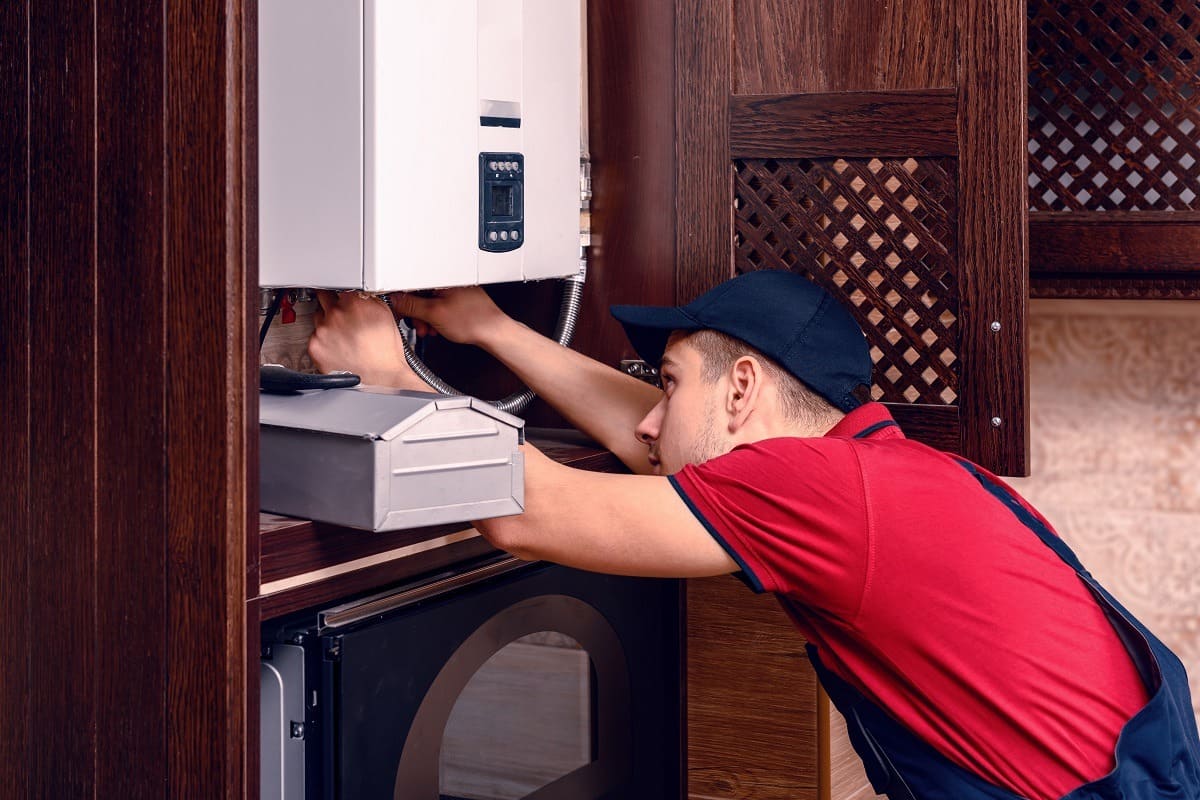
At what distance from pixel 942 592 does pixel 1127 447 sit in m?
1.38

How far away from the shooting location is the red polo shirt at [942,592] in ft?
4.48

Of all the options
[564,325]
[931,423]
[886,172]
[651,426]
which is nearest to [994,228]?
[886,172]

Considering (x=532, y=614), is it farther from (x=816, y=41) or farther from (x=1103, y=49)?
(x=1103, y=49)

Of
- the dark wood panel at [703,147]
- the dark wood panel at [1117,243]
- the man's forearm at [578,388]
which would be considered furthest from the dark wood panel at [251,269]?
the dark wood panel at [1117,243]

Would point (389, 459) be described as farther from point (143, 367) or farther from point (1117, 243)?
point (1117, 243)

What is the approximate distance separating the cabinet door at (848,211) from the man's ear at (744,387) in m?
0.31

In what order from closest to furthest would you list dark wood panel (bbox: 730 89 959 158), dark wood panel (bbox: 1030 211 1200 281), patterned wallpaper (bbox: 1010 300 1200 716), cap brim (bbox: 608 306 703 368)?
1. cap brim (bbox: 608 306 703 368)
2. dark wood panel (bbox: 730 89 959 158)
3. dark wood panel (bbox: 1030 211 1200 281)
4. patterned wallpaper (bbox: 1010 300 1200 716)

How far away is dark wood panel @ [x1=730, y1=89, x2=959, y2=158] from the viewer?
178 centimetres

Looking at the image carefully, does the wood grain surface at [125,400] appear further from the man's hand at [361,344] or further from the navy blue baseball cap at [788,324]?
the navy blue baseball cap at [788,324]

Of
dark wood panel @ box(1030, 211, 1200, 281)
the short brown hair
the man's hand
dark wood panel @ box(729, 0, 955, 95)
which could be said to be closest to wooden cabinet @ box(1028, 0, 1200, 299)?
dark wood panel @ box(1030, 211, 1200, 281)

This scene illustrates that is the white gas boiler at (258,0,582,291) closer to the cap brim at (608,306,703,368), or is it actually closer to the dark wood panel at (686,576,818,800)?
the cap brim at (608,306,703,368)

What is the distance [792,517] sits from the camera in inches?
53.6

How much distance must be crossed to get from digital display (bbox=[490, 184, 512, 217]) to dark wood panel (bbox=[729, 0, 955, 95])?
422 mm

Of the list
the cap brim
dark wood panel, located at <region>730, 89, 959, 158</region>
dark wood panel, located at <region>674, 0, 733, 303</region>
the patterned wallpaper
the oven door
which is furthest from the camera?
the patterned wallpaper
